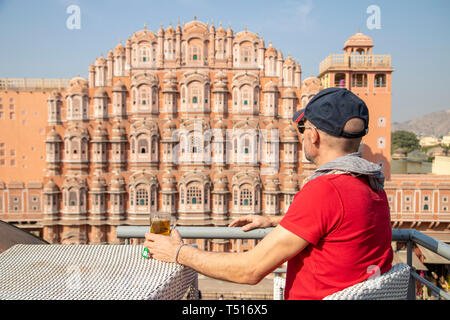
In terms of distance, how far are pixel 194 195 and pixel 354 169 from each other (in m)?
18.2

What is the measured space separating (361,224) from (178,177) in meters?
18.7

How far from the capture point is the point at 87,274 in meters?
1.95

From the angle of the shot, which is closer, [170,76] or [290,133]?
[290,133]

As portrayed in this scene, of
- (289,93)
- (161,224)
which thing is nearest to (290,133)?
(289,93)

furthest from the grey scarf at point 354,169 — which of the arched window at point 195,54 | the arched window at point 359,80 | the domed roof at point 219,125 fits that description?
the arched window at point 359,80

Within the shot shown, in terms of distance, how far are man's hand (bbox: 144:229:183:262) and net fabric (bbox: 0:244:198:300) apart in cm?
6

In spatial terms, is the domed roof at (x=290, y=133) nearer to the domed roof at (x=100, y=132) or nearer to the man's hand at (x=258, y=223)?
the domed roof at (x=100, y=132)

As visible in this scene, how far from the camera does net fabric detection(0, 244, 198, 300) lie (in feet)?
5.69

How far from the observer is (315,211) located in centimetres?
148

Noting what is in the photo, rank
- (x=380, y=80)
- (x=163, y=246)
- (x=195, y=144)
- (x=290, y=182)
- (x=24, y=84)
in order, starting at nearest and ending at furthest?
(x=163, y=246)
(x=290, y=182)
(x=195, y=144)
(x=380, y=80)
(x=24, y=84)

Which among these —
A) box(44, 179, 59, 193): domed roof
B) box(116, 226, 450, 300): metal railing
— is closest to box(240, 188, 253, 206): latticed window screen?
box(44, 179, 59, 193): domed roof

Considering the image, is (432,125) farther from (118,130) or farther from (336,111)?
(336,111)

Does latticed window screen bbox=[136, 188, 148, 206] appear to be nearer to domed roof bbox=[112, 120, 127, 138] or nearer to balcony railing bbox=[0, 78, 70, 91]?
domed roof bbox=[112, 120, 127, 138]

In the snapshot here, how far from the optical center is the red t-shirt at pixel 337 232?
149 cm
